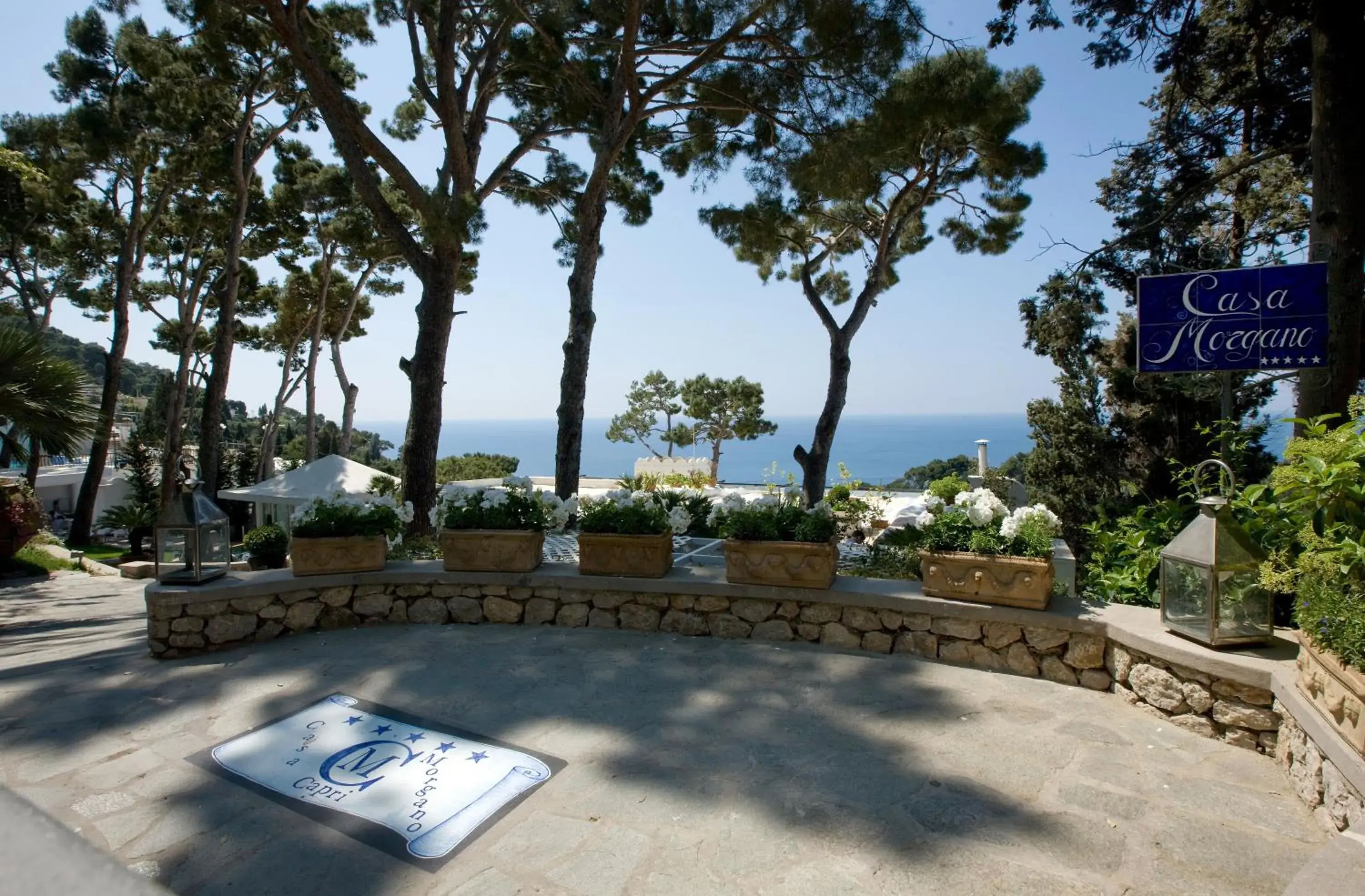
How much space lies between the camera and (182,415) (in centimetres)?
1448

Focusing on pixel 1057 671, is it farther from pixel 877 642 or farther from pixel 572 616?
pixel 572 616

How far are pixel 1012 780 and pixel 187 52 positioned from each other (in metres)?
13.4

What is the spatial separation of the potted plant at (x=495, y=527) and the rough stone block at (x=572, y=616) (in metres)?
0.33

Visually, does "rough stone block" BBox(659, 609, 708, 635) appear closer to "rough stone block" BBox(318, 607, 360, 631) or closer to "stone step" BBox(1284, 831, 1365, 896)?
"rough stone block" BBox(318, 607, 360, 631)

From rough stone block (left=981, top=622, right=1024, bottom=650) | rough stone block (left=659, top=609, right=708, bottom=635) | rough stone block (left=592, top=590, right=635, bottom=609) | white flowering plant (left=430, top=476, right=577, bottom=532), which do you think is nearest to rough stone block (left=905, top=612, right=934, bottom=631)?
rough stone block (left=981, top=622, right=1024, bottom=650)

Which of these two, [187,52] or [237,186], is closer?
[187,52]

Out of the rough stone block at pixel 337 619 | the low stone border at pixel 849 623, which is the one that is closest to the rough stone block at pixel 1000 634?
the low stone border at pixel 849 623

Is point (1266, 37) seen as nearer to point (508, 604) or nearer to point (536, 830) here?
point (508, 604)

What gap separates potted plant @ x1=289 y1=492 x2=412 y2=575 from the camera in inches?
174

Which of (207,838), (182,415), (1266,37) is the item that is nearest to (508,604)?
(207,838)

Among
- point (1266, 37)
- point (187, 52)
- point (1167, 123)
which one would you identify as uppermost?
point (187, 52)

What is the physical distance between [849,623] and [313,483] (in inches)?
372

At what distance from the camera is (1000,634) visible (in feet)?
11.5

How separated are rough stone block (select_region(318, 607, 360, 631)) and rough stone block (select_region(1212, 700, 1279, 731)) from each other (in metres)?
4.46
